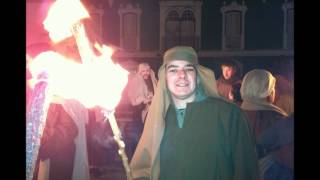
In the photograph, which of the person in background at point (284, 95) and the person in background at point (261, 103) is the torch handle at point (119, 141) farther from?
the person in background at point (284, 95)

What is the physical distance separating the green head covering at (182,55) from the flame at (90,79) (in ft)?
1.18

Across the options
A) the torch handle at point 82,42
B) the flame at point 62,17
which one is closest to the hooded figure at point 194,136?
the torch handle at point 82,42

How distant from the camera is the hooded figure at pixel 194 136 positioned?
3672 mm

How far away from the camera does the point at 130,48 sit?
387 centimetres

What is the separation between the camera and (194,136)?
3.69 metres

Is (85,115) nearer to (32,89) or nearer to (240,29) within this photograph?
(32,89)

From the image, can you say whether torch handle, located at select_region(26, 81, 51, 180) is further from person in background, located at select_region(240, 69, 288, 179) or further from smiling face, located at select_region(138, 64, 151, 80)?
person in background, located at select_region(240, 69, 288, 179)

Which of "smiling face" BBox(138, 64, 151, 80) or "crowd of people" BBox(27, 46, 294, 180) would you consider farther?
"smiling face" BBox(138, 64, 151, 80)

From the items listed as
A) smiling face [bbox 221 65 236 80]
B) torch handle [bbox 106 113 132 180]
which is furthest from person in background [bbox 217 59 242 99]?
torch handle [bbox 106 113 132 180]

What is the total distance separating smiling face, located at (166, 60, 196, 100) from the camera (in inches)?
147

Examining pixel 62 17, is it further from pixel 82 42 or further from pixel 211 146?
pixel 211 146

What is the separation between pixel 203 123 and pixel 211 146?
0.18 metres

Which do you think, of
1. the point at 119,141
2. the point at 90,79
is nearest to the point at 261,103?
the point at 119,141
